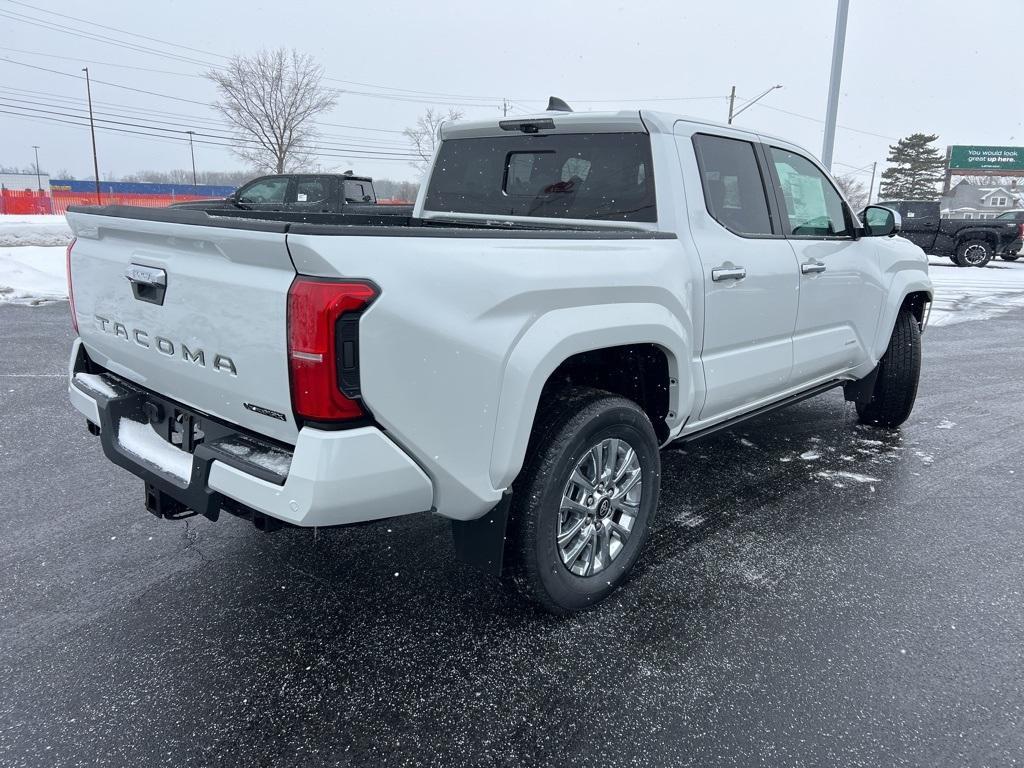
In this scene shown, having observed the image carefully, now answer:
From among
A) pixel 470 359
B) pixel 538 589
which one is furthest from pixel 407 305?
pixel 538 589

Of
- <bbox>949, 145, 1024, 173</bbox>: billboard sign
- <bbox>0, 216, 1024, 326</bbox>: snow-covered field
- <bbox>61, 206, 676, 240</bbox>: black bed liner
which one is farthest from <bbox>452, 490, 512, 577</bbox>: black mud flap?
<bbox>949, 145, 1024, 173</bbox>: billboard sign

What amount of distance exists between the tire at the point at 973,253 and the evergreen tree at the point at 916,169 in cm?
5397

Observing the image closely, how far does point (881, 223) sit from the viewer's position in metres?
4.44

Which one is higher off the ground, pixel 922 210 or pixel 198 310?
pixel 922 210

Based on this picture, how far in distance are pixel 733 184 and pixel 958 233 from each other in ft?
67.6

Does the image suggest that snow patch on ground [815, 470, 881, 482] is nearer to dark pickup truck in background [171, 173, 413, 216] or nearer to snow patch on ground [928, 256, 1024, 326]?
snow patch on ground [928, 256, 1024, 326]

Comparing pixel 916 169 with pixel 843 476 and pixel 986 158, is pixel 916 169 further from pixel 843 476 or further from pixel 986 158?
pixel 843 476

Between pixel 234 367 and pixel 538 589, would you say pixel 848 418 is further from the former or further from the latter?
pixel 234 367

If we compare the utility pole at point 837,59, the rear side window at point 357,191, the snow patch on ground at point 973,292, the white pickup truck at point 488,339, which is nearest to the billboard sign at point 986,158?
the snow patch on ground at point 973,292

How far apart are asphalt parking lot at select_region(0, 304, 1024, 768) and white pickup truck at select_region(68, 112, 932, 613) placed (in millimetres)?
390

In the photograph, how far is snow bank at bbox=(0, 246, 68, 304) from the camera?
10742mm

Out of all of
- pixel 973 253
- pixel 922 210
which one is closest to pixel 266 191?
pixel 922 210

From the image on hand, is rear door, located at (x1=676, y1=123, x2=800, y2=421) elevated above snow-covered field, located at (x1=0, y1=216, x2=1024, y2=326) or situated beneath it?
elevated above

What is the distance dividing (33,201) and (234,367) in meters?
52.6
